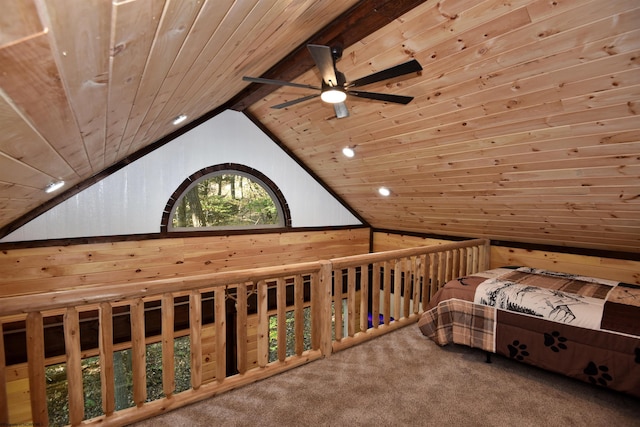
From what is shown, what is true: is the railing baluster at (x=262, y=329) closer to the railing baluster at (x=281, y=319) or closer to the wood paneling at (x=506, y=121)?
the railing baluster at (x=281, y=319)

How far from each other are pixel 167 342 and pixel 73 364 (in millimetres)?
467

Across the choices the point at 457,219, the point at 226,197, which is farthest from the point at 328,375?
the point at 226,197

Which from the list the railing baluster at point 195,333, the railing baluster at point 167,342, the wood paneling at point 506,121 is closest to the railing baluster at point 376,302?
the wood paneling at point 506,121

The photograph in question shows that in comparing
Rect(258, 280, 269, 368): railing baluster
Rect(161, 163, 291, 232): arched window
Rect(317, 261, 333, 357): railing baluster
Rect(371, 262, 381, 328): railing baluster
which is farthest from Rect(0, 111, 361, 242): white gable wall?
Rect(317, 261, 333, 357): railing baluster

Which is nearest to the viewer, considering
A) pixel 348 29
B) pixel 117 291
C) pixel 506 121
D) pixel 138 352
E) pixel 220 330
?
pixel 117 291

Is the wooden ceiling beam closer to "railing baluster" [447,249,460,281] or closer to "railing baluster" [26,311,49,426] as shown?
"railing baluster" [26,311,49,426]

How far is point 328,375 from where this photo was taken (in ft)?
8.09

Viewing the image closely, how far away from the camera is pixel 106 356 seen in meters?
1.87

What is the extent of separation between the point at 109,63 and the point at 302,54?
2.19m

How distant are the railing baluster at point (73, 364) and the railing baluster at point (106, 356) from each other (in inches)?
4.2

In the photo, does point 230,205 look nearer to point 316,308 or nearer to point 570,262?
point 316,308

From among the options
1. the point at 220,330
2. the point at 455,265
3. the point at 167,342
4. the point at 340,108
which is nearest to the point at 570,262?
the point at 455,265

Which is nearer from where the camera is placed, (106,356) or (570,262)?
(106,356)

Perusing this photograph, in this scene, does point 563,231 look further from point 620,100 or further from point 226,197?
point 226,197
